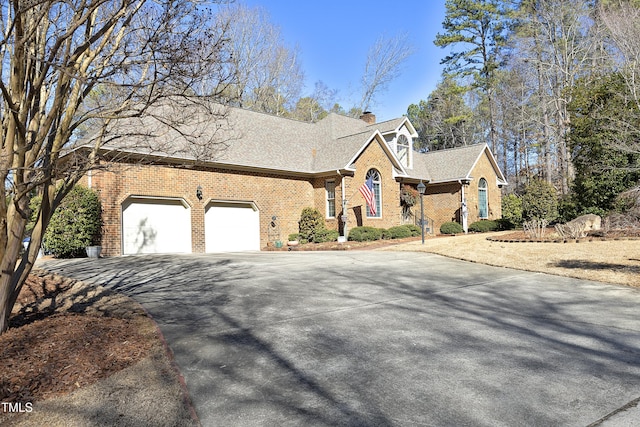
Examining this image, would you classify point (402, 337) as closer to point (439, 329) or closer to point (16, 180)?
point (439, 329)

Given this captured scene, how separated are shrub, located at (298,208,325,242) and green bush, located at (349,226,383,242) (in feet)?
4.96

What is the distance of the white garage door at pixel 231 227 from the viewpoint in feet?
57.5

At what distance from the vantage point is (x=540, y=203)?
22.3 m

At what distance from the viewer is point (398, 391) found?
374 centimetres

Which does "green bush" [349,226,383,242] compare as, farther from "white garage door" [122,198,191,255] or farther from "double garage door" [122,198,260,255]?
"white garage door" [122,198,191,255]

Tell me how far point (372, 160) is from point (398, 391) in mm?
18494

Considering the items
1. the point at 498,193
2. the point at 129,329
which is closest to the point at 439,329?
the point at 129,329

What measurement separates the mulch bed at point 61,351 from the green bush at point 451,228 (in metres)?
21.6

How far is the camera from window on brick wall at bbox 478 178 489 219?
27119 mm

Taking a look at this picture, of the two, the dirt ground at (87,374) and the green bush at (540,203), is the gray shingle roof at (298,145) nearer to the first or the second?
the green bush at (540,203)

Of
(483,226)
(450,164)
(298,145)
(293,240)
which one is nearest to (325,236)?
→ (293,240)

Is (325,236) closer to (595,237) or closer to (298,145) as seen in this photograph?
(298,145)

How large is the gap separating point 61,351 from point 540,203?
23.0 metres

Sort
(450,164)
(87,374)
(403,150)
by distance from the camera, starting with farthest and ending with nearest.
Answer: (450,164)
(403,150)
(87,374)
